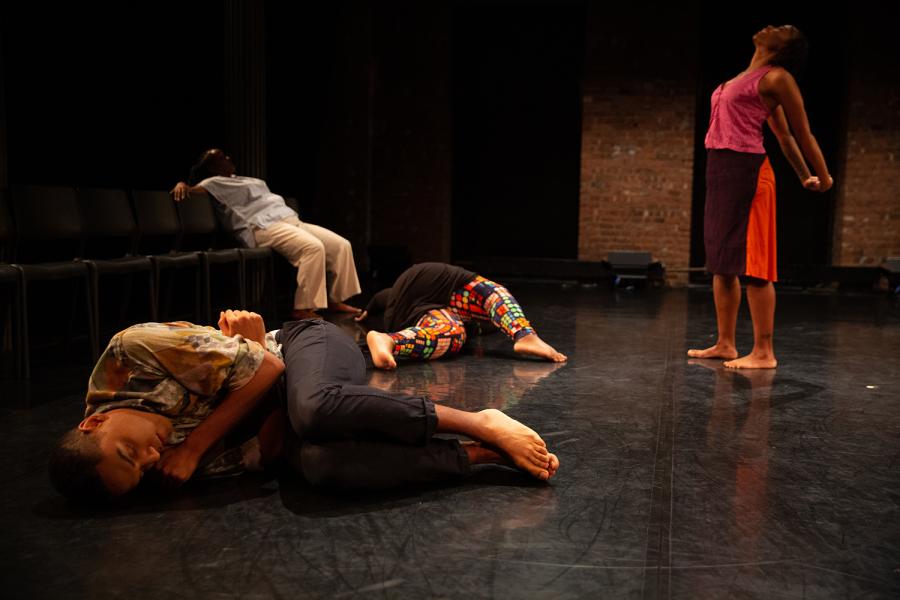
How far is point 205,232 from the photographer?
490cm

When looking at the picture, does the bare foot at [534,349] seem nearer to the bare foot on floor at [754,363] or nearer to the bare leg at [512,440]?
the bare foot on floor at [754,363]

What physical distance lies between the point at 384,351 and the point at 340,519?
5.02 ft

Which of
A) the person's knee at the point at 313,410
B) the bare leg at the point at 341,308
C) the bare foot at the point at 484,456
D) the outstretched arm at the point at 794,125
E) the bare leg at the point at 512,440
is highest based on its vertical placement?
the outstretched arm at the point at 794,125

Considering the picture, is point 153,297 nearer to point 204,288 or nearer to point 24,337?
point 204,288

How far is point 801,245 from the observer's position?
312 inches

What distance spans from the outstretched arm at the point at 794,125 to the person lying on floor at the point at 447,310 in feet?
3.92

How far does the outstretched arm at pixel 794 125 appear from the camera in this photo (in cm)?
312

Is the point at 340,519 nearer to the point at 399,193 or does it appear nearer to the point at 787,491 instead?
the point at 787,491

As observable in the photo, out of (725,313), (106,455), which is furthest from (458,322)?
(106,455)

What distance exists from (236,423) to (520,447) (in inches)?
24.3

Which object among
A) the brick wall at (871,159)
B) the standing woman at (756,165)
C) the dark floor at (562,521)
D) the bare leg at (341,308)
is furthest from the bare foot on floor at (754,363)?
the brick wall at (871,159)

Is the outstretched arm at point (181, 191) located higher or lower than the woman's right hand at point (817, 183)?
lower

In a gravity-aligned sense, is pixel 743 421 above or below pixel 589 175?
below

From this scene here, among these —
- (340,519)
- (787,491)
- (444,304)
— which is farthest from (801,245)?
(340,519)
